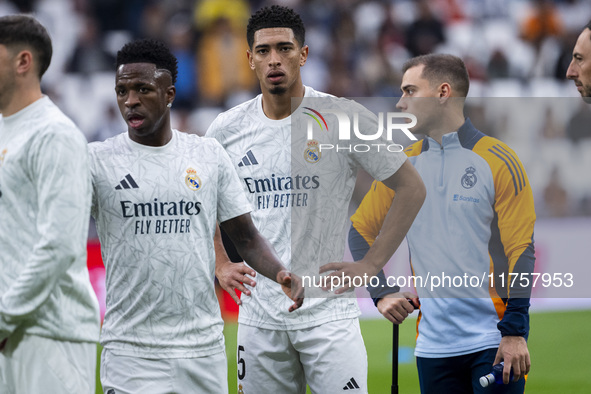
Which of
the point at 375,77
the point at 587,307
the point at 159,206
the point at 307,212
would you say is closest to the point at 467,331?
the point at 307,212

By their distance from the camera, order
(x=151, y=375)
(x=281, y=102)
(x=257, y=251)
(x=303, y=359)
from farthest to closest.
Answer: (x=281, y=102), (x=303, y=359), (x=257, y=251), (x=151, y=375)

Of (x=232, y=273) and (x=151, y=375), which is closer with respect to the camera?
(x=151, y=375)

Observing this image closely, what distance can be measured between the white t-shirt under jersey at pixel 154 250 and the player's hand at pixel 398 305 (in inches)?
41.8

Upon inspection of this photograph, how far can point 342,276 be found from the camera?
4.63 m

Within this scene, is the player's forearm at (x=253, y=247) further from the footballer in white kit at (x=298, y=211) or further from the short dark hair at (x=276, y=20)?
the short dark hair at (x=276, y=20)

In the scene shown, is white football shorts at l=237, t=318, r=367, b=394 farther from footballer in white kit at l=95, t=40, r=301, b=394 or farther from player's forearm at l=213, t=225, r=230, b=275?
footballer in white kit at l=95, t=40, r=301, b=394

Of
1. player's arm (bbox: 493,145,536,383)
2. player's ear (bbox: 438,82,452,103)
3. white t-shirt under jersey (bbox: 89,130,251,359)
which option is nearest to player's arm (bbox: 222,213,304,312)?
white t-shirt under jersey (bbox: 89,130,251,359)

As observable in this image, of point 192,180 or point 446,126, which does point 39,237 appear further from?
point 446,126

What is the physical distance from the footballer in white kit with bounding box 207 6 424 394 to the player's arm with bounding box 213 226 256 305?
12 millimetres

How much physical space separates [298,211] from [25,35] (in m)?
1.78

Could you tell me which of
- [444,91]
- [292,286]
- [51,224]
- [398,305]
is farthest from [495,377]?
[51,224]

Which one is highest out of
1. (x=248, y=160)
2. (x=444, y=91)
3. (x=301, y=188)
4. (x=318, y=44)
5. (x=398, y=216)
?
(x=318, y=44)

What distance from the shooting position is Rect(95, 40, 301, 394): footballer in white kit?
4.04 meters

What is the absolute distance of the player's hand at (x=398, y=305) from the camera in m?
4.71
